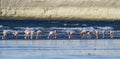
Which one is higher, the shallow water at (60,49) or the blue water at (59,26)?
the blue water at (59,26)

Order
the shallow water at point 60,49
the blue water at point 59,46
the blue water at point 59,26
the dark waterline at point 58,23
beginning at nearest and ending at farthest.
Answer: the shallow water at point 60,49
the blue water at point 59,46
the blue water at point 59,26
the dark waterline at point 58,23

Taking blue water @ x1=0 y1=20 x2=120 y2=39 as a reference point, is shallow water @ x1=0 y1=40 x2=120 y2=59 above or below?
below

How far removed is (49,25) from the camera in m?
23.1

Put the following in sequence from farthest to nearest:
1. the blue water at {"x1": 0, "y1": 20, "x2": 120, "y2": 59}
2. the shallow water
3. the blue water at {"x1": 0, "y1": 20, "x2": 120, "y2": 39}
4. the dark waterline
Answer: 1. the dark waterline
2. the blue water at {"x1": 0, "y1": 20, "x2": 120, "y2": 39}
3. the blue water at {"x1": 0, "y1": 20, "x2": 120, "y2": 59}
4. the shallow water

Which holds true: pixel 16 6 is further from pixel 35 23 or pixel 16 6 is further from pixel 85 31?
pixel 85 31

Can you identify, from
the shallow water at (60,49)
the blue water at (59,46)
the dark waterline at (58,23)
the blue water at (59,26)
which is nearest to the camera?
the shallow water at (60,49)

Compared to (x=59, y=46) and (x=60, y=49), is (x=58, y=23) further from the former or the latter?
(x=60, y=49)

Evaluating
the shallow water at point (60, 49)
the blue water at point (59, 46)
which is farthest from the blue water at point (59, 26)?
the shallow water at point (60, 49)

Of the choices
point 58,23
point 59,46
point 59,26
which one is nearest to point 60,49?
point 59,46

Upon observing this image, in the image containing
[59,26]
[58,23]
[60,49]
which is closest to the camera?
[60,49]

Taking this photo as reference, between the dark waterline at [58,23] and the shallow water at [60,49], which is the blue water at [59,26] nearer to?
the dark waterline at [58,23]

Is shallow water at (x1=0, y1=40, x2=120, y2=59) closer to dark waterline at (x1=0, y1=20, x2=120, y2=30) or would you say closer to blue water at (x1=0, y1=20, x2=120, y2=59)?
blue water at (x1=0, y1=20, x2=120, y2=59)

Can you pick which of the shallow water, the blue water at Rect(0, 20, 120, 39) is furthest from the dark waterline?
the shallow water

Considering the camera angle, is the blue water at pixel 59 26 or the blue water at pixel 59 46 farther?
the blue water at pixel 59 26
